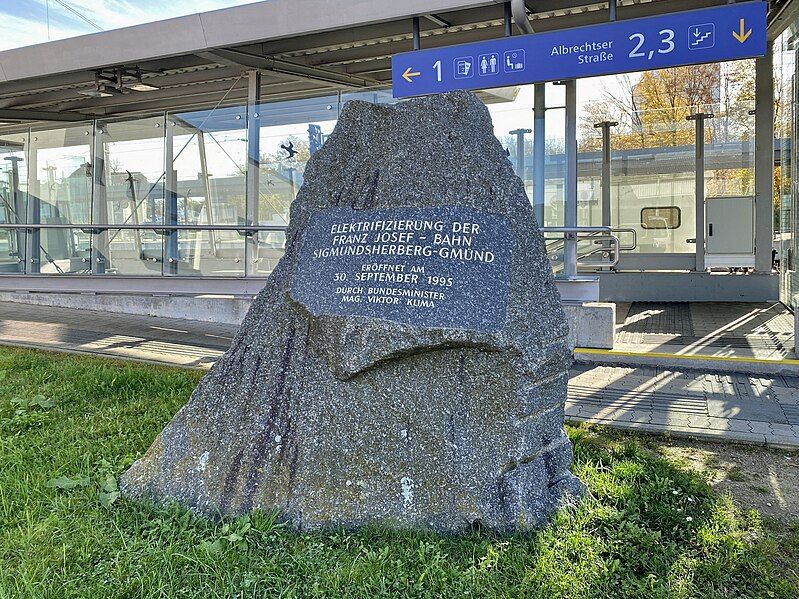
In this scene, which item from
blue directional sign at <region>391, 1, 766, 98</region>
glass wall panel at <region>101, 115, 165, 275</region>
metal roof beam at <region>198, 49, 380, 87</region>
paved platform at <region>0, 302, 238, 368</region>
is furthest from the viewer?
glass wall panel at <region>101, 115, 165, 275</region>

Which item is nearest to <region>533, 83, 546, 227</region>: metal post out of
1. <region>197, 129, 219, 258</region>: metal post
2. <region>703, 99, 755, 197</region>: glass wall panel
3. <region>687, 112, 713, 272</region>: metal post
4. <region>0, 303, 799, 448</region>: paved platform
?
<region>0, 303, 799, 448</region>: paved platform

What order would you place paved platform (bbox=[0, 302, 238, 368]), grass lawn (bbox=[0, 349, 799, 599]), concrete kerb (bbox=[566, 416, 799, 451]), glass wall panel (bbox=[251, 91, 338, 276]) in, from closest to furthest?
grass lawn (bbox=[0, 349, 799, 599]) < concrete kerb (bbox=[566, 416, 799, 451]) < paved platform (bbox=[0, 302, 238, 368]) < glass wall panel (bbox=[251, 91, 338, 276])

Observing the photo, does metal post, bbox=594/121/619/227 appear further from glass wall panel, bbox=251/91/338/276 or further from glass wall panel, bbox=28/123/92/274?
glass wall panel, bbox=28/123/92/274

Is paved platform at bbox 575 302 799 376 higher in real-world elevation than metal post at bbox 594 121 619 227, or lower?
lower

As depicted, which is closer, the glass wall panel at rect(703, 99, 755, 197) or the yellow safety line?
the yellow safety line

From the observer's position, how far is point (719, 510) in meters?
3.79

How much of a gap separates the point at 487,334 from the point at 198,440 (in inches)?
72.8

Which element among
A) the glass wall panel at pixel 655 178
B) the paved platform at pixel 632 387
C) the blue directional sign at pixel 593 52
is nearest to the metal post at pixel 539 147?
the blue directional sign at pixel 593 52

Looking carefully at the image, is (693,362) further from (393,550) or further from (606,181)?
(606,181)

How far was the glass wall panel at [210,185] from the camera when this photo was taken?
1141cm

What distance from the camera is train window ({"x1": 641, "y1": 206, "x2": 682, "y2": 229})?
15.0 metres

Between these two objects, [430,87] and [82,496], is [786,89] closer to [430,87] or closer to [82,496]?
[430,87]

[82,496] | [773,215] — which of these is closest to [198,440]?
[82,496]

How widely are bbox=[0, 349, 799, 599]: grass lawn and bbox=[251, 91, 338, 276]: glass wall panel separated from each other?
695cm
